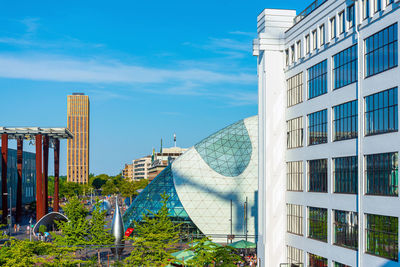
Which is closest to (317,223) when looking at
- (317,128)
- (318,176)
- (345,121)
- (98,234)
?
(318,176)

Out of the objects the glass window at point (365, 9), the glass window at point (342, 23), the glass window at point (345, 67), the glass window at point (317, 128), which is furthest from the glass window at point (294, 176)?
the glass window at point (365, 9)

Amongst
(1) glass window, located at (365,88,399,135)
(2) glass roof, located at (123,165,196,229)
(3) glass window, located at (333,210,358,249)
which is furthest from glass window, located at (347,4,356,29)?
(2) glass roof, located at (123,165,196,229)

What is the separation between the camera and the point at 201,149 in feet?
287

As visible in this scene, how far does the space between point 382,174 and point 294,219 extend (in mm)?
13892

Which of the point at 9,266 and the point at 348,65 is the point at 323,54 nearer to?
the point at 348,65

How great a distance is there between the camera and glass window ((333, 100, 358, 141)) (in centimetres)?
3512

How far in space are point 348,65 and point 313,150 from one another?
25.8 feet

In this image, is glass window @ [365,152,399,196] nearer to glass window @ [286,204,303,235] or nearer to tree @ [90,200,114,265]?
glass window @ [286,204,303,235]

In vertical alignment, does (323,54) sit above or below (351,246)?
above

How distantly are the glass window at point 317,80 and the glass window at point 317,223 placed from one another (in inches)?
334

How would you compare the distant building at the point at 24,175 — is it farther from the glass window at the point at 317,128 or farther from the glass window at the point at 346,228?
the glass window at the point at 346,228

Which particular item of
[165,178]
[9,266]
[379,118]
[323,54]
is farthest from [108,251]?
[379,118]

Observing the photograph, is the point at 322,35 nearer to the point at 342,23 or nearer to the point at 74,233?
the point at 342,23

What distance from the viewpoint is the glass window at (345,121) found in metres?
35.1
